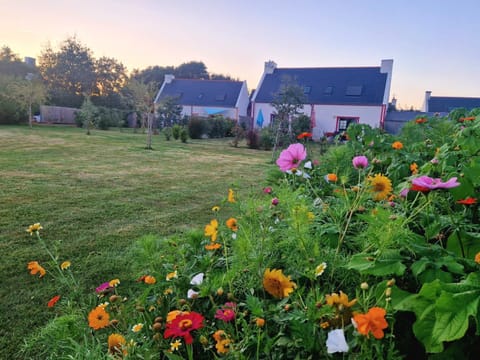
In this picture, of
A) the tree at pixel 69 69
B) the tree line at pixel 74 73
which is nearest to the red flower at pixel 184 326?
the tree line at pixel 74 73

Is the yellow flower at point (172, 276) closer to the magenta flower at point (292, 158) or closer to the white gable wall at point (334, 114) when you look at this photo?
the magenta flower at point (292, 158)

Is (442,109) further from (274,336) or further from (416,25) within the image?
(274,336)

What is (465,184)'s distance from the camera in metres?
0.81

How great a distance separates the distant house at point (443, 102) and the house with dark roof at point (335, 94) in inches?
271

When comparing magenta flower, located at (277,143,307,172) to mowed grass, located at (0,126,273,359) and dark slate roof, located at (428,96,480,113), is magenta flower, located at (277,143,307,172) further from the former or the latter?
dark slate roof, located at (428,96,480,113)

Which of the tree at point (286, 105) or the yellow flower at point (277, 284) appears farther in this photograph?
the tree at point (286, 105)

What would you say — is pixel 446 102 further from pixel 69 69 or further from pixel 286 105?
pixel 69 69

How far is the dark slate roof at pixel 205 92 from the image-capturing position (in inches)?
875

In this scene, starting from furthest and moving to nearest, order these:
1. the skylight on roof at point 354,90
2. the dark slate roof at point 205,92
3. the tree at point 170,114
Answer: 1. the dark slate roof at point 205,92
2. the tree at point 170,114
3. the skylight on roof at point 354,90

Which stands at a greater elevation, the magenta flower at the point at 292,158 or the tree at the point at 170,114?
the tree at the point at 170,114

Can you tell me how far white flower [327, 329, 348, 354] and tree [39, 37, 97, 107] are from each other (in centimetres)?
3073

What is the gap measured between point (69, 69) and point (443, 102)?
30.5 metres

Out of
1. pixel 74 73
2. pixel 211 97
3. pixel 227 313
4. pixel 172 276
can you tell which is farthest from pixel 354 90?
pixel 74 73

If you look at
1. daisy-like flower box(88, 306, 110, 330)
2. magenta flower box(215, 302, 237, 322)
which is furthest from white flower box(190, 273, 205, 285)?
daisy-like flower box(88, 306, 110, 330)
